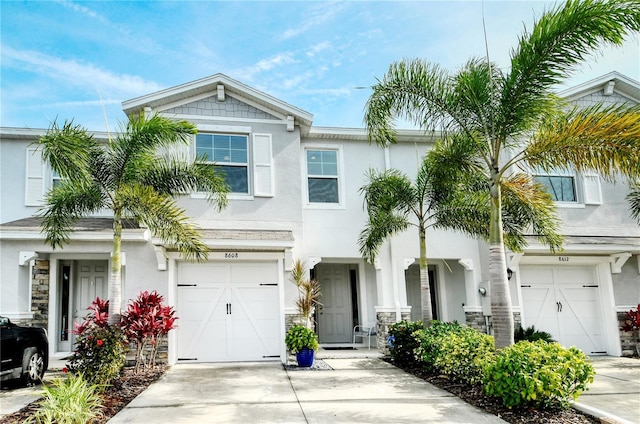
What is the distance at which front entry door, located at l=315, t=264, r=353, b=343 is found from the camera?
1554cm

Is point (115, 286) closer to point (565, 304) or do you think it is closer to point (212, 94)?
point (212, 94)

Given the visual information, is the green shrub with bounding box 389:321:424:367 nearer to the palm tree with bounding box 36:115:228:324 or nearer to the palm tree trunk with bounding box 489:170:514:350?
the palm tree trunk with bounding box 489:170:514:350

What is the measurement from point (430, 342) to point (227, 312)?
5.06 m

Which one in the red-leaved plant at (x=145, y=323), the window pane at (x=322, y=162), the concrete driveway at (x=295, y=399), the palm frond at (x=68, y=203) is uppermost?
the window pane at (x=322, y=162)

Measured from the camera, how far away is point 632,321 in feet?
44.3

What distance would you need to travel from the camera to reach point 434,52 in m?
9.64

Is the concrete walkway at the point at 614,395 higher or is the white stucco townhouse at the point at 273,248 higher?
the white stucco townhouse at the point at 273,248

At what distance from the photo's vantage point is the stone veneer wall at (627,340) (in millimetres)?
13734

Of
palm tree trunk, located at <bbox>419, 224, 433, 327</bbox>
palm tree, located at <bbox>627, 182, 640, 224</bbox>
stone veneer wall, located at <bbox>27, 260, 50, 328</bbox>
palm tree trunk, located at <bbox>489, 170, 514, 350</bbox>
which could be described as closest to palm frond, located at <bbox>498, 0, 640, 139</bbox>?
palm tree trunk, located at <bbox>489, 170, 514, 350</bbox>

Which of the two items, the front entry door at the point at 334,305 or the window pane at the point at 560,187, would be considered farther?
the front entry door at the point at 334,305

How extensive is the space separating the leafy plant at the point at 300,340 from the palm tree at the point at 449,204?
241 cm

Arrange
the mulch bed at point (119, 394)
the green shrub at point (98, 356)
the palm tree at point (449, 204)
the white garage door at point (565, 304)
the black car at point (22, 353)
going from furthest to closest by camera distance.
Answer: the white garage door at point (565, 304), the palm tree at point (449, 204), the green shrub at point (98, 356), the black car at point (22, 353), the mulch bed at point (119, 394)

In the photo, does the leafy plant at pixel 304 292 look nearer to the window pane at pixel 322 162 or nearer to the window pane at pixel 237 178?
the window pane at pixel 237 178

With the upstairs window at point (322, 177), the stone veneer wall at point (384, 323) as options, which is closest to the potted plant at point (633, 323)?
the stone veneer wall at point (384, 323)
